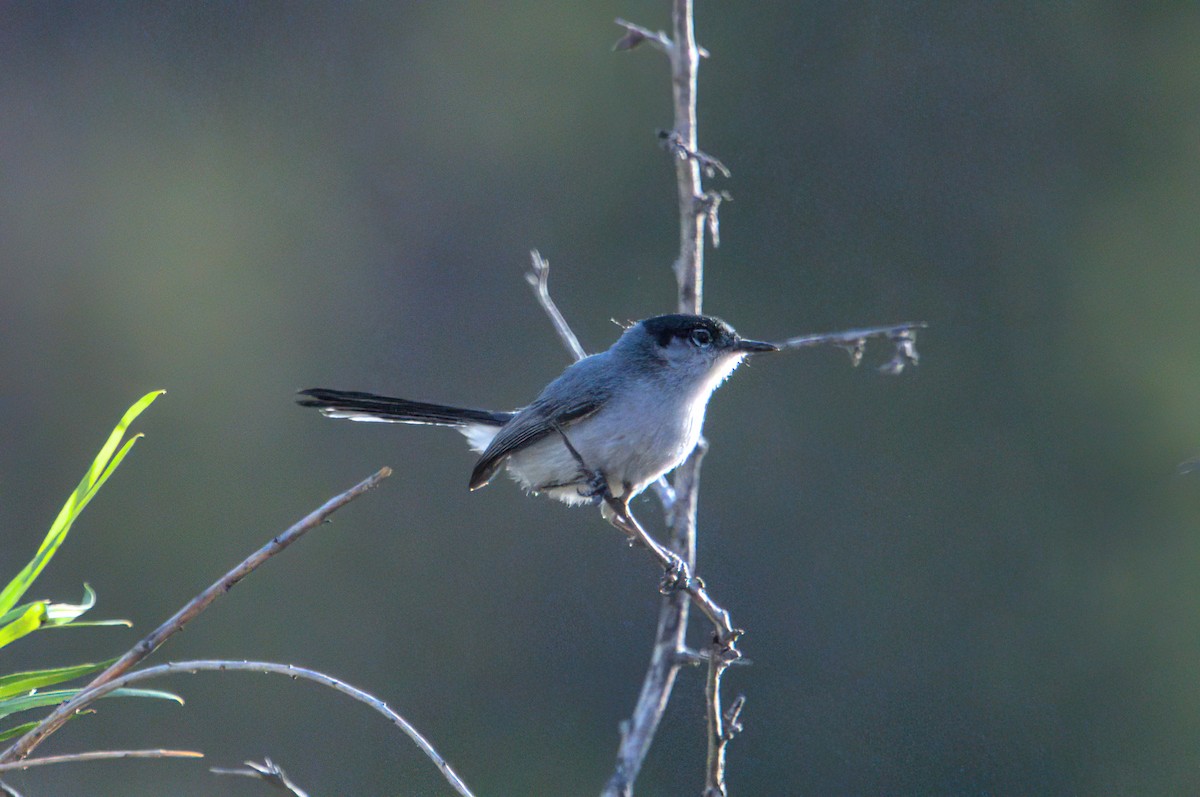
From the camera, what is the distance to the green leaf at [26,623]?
1.29 metres

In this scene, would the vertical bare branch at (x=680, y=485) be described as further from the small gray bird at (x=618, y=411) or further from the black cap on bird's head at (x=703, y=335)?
the black cap on bird's head at (x=703, y=335)

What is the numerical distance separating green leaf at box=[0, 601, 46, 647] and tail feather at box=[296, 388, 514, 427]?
50.6 inches

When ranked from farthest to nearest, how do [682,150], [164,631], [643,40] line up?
[643,40], [682,150], [164,631]

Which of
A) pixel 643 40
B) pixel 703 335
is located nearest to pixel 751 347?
pixel 703 335

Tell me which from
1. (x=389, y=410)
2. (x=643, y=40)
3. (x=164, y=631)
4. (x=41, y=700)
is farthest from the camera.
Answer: (x=389, y=410)

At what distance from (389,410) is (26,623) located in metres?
1.77

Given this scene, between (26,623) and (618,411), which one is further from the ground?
(618,411)

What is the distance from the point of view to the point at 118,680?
47.2 inches

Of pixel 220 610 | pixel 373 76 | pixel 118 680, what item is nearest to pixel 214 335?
pixel 220 610

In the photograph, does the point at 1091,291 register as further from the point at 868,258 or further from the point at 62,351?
the point at 62,351

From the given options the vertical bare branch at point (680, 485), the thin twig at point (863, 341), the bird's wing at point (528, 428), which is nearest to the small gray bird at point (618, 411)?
the bird's wing at point (528, 428)

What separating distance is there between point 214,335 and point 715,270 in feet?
15.2

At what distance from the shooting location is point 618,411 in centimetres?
277

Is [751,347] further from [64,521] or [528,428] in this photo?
[64,521]
